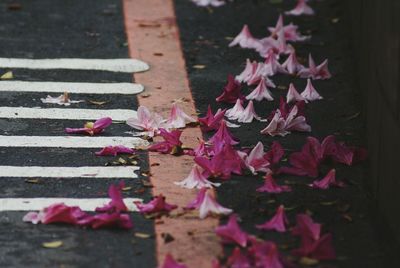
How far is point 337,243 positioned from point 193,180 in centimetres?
106

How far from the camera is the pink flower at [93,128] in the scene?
721cm

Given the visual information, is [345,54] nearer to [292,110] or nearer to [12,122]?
[292,110]

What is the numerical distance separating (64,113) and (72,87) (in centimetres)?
62

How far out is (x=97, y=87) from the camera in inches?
325

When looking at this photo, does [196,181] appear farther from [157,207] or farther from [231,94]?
[231,94]

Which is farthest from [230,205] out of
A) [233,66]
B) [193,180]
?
[233,66]

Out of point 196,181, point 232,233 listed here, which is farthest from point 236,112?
point 232,233

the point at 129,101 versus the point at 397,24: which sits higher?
the point at 397,24

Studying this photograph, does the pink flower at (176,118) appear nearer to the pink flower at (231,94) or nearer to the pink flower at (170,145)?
the pink flower at (170,145)

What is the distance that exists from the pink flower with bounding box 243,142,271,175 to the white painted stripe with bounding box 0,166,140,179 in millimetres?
702

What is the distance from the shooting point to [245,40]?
934 centimetres

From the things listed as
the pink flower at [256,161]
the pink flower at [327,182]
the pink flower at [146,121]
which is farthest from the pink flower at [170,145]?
the pink flower at [327,182]

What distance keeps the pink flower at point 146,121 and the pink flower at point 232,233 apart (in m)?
1.72

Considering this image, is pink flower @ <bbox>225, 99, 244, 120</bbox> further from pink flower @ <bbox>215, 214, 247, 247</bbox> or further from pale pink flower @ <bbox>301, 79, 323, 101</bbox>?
pink flower @ <bbox>215, 214, 247, 247</bbox>
